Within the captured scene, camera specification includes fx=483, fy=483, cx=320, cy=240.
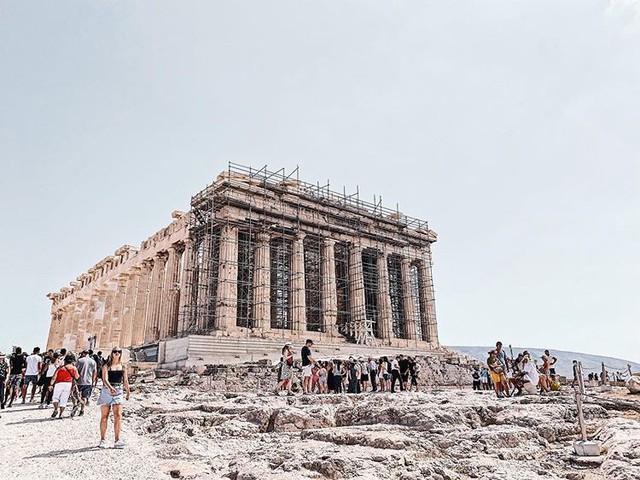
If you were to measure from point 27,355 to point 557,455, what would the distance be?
1318 cm

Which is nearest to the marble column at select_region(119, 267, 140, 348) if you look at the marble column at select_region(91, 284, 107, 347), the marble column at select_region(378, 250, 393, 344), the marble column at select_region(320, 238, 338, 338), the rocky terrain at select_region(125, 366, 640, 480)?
the marble column at select_region(91, 284, 107, 347)

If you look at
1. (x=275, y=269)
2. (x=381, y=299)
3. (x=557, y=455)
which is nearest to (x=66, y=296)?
(x=275, y=269)

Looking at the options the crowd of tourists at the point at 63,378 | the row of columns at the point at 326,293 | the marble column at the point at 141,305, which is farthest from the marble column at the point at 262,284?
the crowd of tourists at the point at 63,378

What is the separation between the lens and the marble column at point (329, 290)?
108ft

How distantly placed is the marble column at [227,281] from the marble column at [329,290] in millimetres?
6810

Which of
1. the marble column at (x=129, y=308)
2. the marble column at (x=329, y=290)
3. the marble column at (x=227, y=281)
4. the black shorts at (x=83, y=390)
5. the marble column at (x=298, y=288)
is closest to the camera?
the black shorts at (x=83, y=390)

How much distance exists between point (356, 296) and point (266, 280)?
7.84 m

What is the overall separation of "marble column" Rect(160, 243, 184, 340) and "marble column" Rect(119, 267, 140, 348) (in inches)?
233

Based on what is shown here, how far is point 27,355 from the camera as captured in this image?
43.6 ft

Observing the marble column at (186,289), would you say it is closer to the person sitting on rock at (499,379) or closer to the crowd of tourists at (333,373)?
the crowd of tourists at (333,373)

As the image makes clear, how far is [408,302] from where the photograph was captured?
3869cm

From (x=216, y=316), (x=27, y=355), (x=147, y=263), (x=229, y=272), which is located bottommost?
(x=27, y=355)

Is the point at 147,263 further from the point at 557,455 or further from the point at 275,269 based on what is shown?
the point at 557,455

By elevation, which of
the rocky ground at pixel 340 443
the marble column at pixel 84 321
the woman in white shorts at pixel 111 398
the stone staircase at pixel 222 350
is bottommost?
the rocky ground at pixel 340 443
